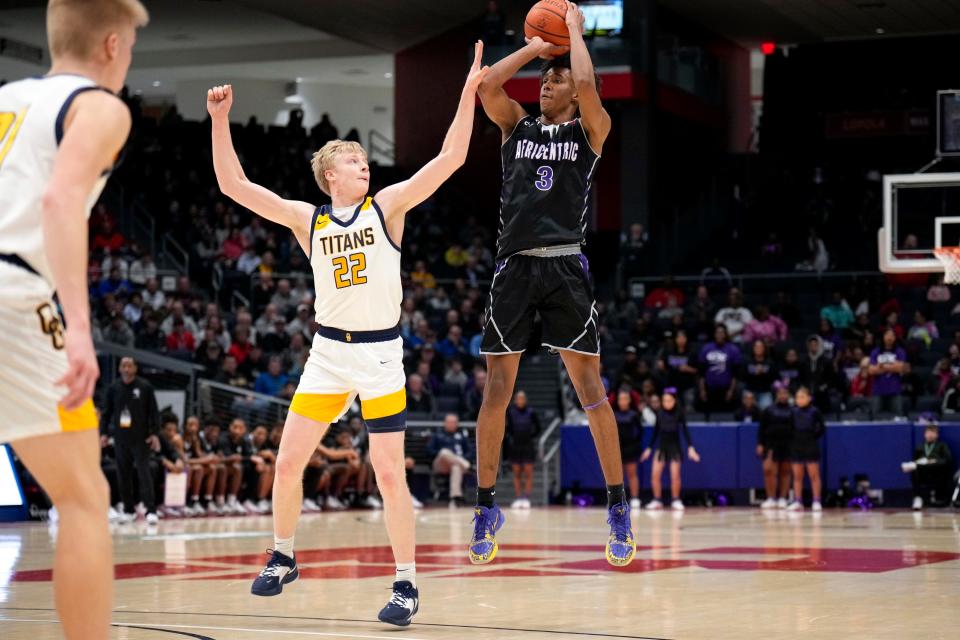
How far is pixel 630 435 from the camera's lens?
21141 millimetres

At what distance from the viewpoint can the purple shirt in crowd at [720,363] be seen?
2234cm

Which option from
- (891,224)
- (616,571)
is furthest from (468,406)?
(616,571)

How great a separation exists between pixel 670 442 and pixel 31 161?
17710 millimetres

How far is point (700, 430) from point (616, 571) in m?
12.7

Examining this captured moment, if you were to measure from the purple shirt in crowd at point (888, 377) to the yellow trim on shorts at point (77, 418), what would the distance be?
62.1ft

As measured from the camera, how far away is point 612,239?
29.2 metres

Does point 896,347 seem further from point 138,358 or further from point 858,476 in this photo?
point 138,358

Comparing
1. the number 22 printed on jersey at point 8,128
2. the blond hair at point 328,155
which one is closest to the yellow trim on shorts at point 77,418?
the number 22 printed on jersey at point 8,128

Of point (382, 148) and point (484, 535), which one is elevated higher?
point (382, 148)

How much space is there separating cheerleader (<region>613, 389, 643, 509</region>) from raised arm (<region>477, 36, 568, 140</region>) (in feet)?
45.5

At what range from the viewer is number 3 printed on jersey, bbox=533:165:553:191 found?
714 centimetres

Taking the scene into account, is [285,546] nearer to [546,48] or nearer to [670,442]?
[546,48]

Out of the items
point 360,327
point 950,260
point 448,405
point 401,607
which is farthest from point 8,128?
point 448,405

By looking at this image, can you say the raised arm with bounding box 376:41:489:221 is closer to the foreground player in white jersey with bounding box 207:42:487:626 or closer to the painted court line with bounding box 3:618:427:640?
the foreground player in white jersey with bounding box 207:42:487:626
